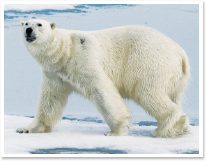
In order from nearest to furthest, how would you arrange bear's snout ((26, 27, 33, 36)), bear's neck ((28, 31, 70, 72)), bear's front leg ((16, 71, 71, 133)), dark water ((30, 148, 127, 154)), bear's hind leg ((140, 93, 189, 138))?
1. dark water ((30, 148, 127, 154))
2. bear's snout ((26, 27, 33, 36))
3. bear's neck ((28, 31, 70, 72))
4. bear's hind leg ((140, 93, 189, 138))
5. bear's front leg ((16, 71, 71, 133))

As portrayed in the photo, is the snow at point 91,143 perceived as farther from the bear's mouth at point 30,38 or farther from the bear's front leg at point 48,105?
the bear's mouth at point 30,38

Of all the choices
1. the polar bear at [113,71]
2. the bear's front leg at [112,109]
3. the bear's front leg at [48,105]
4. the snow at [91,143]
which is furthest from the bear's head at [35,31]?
the snow at [91,143]

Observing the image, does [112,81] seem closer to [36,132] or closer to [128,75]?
[128,75]

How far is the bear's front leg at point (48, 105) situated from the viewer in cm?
565

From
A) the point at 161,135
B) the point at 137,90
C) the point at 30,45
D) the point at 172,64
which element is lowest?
the point at 161,135

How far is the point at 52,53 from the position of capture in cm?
521

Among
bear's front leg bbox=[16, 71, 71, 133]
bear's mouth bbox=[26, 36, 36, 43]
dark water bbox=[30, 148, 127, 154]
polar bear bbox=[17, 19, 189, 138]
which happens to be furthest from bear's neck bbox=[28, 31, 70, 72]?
dark water bbox=[30, 148, 127, 154]

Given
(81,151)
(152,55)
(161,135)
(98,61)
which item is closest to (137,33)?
(152,55)

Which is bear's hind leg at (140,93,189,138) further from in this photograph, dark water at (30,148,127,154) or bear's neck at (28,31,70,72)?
bear's neck at (28,31,70,72)

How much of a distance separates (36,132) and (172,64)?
257cm

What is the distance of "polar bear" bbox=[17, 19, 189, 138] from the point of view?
17.1 feet

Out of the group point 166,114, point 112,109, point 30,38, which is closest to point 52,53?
point 30,38

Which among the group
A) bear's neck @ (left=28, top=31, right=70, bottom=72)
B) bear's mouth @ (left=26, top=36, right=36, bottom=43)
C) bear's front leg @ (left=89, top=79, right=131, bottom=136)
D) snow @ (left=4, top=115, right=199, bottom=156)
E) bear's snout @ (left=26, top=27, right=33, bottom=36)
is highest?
bear's snout @ (left=26, top=27, right=33, bottom=36)

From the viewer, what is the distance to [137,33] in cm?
567
